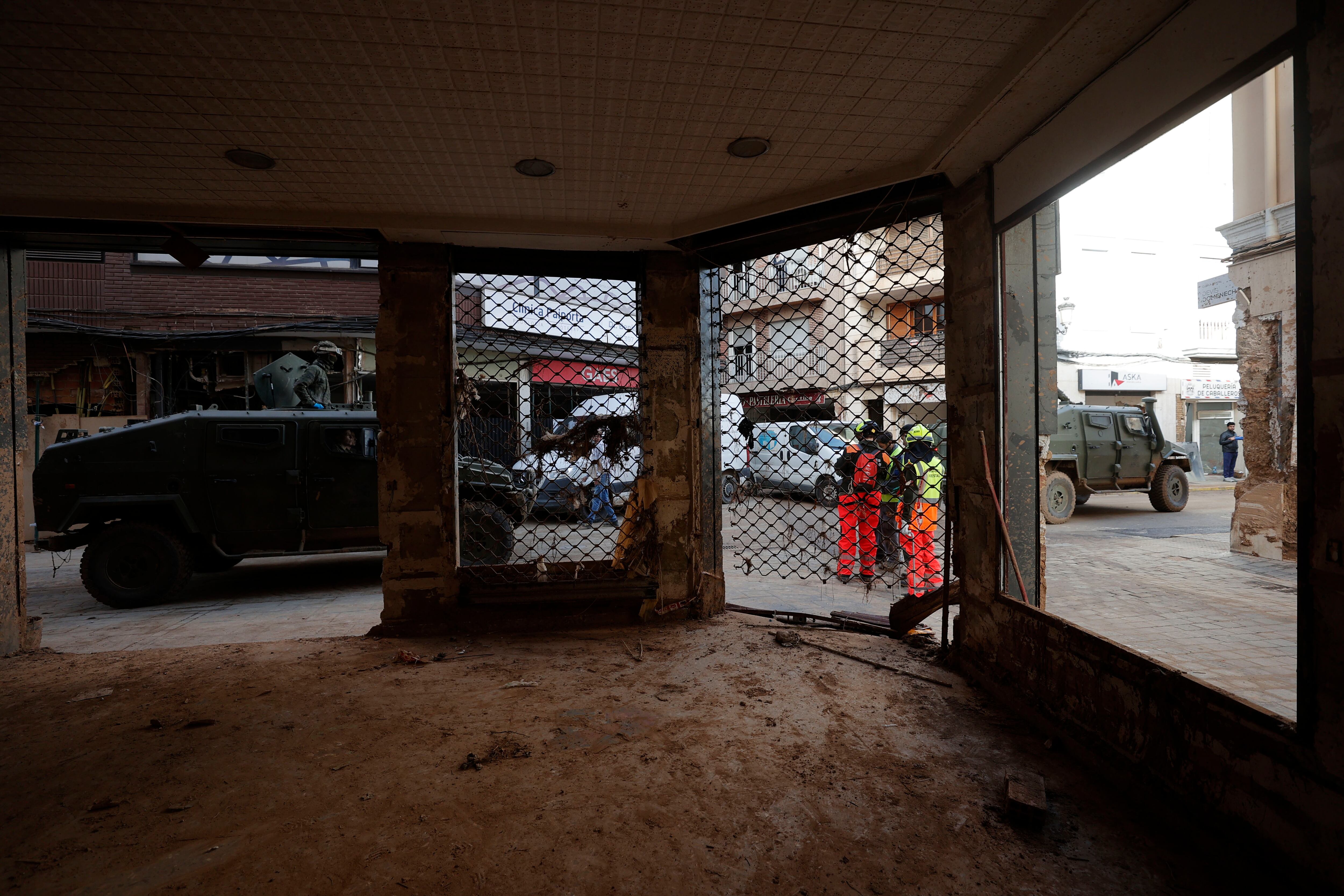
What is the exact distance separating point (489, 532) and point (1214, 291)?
14002mm

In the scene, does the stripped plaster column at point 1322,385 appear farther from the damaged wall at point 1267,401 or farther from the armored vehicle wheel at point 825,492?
the damaged wall at point 1267,401

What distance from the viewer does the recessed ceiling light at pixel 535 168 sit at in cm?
313

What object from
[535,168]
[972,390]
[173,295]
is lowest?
[972,390]

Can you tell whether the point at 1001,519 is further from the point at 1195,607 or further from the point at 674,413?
the point at 1195,607

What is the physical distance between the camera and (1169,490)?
11.0 meters

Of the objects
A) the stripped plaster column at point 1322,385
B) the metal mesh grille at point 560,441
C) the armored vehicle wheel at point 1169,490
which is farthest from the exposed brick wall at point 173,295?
the armored vehicle wheel at point 1169,490

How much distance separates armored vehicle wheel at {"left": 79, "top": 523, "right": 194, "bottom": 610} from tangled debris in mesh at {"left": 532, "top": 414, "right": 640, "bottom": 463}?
3.97 m

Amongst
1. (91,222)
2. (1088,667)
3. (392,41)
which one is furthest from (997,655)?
(91,222)

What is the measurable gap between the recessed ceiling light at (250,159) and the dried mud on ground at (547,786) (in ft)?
8.51

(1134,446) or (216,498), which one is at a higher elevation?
(1134,446)

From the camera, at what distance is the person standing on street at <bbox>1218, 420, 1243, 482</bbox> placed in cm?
1488

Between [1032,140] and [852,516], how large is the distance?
3.52m

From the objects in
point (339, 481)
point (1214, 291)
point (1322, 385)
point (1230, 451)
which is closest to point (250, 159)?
point (339, 481)

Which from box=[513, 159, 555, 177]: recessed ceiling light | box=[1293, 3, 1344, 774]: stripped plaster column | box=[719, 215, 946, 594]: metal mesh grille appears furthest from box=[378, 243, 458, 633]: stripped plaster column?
box=[1293, 3, 1344, 774]: stripped plaster column
